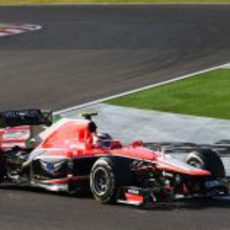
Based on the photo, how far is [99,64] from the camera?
1105 inches

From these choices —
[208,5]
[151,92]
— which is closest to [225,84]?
[151,92]

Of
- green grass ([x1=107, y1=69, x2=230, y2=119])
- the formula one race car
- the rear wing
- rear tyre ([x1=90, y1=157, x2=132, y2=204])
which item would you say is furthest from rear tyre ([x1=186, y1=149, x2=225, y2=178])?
green grass ([x1=107, y1=69, x2=230, y2=119])

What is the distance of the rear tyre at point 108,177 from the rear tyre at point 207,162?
1007mm

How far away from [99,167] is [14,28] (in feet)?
90.8

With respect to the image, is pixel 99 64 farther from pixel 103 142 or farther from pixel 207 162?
pixel 207 162

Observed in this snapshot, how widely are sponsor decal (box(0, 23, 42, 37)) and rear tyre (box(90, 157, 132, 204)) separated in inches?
967

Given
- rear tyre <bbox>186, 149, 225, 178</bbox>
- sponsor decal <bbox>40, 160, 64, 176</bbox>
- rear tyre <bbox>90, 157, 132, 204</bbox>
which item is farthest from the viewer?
sponsor decal <bbox>40, 160, 64, 176</bbox>

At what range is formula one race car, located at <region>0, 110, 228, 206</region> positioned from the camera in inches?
469

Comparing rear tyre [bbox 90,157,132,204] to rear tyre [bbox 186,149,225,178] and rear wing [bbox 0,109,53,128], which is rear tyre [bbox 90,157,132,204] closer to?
rear tyre [bbox 186,149,225,178]

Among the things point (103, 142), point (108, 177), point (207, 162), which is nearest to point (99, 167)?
point (108, 177)

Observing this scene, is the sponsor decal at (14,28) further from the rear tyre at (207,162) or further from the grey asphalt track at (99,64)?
the rear tyre at (207,162)

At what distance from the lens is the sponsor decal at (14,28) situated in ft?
121

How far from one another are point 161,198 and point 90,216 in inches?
40.5

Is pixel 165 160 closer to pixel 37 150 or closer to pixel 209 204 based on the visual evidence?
pixel 209 204
